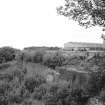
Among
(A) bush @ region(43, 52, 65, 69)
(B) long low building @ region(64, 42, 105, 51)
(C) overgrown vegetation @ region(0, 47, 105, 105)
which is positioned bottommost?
(C) overgrown vegetation @ region(0, 47, 105, 105)

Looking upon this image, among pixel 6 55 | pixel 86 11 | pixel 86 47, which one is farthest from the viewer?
pixel 6 55

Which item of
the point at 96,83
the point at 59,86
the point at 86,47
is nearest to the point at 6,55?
the point at 86,47

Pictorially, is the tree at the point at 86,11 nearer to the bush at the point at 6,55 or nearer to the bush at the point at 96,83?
the bush at the point at 96,83

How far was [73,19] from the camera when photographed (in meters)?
6.05

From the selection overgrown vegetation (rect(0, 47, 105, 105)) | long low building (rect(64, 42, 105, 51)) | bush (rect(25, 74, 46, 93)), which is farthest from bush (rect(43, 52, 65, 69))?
long low building (rect(64, 42, 105, 51))

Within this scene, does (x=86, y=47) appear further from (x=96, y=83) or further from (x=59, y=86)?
(x=59, y=86)

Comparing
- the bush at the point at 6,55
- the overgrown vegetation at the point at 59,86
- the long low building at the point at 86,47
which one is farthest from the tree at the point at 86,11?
the bush at the point at 6,55

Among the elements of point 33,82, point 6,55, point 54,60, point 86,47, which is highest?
point 86,47

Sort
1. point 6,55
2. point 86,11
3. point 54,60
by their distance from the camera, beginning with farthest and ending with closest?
1. point 6,55
2. point 54,60
3. point 86,11

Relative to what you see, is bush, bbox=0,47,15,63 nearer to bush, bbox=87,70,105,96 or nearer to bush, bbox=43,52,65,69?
bush, bbox=43,52,65,69

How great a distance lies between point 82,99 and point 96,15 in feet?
10.2

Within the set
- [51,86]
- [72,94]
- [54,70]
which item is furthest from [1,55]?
[72,94]

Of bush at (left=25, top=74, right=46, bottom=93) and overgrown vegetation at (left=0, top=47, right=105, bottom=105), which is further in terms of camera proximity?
bush at (left=25, top=74, right=46, bottom=93)

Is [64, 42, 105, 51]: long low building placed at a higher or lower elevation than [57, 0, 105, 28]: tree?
lower
